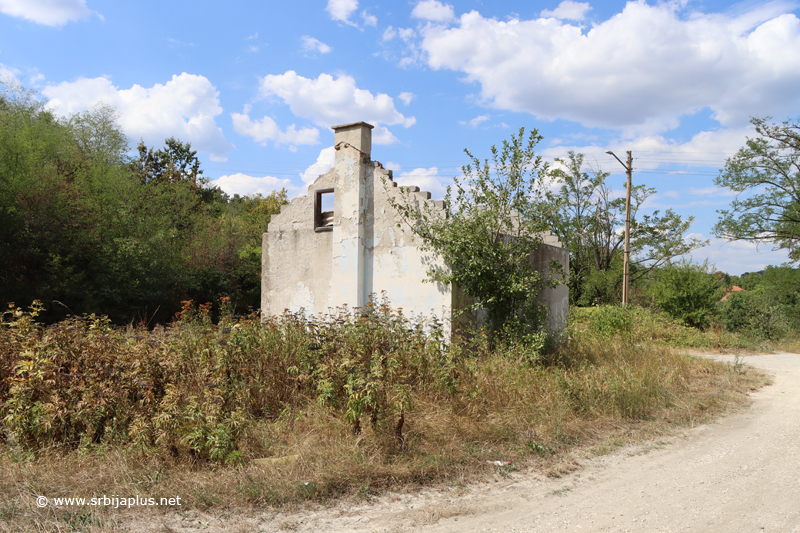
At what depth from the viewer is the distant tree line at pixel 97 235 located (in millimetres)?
17359

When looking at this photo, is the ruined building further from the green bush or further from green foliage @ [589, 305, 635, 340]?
the green bush

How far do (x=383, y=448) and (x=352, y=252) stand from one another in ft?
18.1

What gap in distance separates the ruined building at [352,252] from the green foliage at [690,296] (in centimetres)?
1191

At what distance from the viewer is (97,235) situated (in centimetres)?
1948

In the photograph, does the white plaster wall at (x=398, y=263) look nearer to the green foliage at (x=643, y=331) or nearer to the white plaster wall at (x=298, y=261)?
the white plaster wall at (x=298, y=261)

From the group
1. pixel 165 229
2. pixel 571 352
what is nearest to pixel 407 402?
pixel 571 352

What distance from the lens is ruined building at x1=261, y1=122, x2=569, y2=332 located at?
962cm

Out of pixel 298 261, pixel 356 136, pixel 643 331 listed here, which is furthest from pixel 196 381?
pixel 643 331

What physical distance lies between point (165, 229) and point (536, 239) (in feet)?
64.9

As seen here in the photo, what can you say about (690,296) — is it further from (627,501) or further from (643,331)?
(627,501)

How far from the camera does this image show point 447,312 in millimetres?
9117

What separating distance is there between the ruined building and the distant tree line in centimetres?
669

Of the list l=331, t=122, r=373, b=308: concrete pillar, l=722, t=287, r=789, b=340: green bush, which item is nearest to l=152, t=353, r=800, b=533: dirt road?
l=331, t=122, r=373, b=308: concrete pillar

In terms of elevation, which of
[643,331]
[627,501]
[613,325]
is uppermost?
[613,325]
